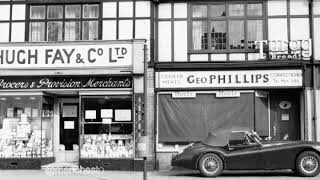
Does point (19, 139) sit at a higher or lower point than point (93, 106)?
lower

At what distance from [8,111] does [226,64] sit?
324 inches

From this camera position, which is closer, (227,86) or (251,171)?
(251,171)

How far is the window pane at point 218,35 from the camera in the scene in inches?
744

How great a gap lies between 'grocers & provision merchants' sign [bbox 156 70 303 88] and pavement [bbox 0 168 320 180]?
3171 mm

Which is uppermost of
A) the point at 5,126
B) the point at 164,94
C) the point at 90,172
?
the point at 164,94

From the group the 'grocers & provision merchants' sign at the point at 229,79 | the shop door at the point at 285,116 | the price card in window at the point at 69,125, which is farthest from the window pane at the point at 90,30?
the shop door at the point at 285,116

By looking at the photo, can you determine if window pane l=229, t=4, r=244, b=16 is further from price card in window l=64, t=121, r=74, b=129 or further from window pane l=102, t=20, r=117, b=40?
price card in window l=64, t=121, r=74, b=129

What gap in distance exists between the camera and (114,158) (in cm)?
1814

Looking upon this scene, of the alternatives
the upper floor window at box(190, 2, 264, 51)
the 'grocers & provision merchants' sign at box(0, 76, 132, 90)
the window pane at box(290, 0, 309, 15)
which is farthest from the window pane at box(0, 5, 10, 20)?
the window pane at box(290, 0, 309, 15)

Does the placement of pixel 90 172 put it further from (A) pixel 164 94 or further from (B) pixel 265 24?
(B) pixel 265 24

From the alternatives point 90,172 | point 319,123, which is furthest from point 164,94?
point 319,123

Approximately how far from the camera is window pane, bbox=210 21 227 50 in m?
18.9

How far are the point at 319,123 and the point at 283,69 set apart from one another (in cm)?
228

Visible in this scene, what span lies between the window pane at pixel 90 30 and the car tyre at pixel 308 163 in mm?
8689
